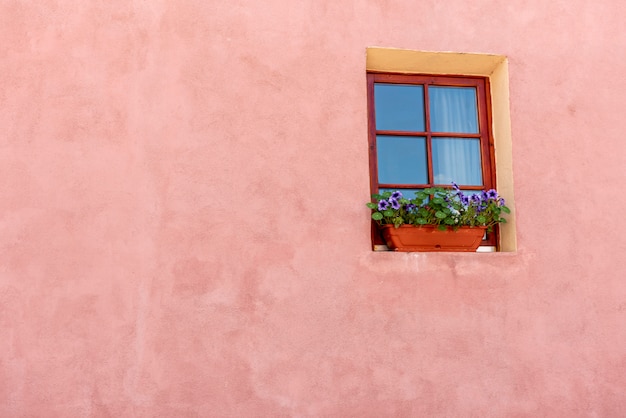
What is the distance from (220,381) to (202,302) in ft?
1.37

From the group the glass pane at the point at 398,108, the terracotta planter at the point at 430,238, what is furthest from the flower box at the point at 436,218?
the glass pane at the point at 398,108

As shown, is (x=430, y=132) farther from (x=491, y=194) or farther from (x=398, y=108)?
(x=491, y=194)

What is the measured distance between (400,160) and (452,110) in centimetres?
49

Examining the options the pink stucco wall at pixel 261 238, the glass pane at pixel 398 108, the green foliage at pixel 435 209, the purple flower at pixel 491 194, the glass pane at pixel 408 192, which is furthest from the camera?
the glass pane at pixel 398 108

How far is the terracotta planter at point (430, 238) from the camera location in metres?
3.87

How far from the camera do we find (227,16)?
12.9 feet

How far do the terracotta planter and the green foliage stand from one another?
0.04 meters

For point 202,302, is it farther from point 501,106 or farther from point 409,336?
point 501,106

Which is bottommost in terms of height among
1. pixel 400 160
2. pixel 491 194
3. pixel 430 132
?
pixel 491 194

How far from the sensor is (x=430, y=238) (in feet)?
12.8

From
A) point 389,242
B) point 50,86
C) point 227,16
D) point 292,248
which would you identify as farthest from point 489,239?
point 50,86

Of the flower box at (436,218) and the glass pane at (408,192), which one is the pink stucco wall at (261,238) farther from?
the glass pane at (408,192)

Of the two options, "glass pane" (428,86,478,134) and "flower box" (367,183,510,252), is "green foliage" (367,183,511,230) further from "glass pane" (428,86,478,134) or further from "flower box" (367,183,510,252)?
"glass pane" (428,86,478,134)

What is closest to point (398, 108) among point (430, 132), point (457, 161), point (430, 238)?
point (430, 132)
